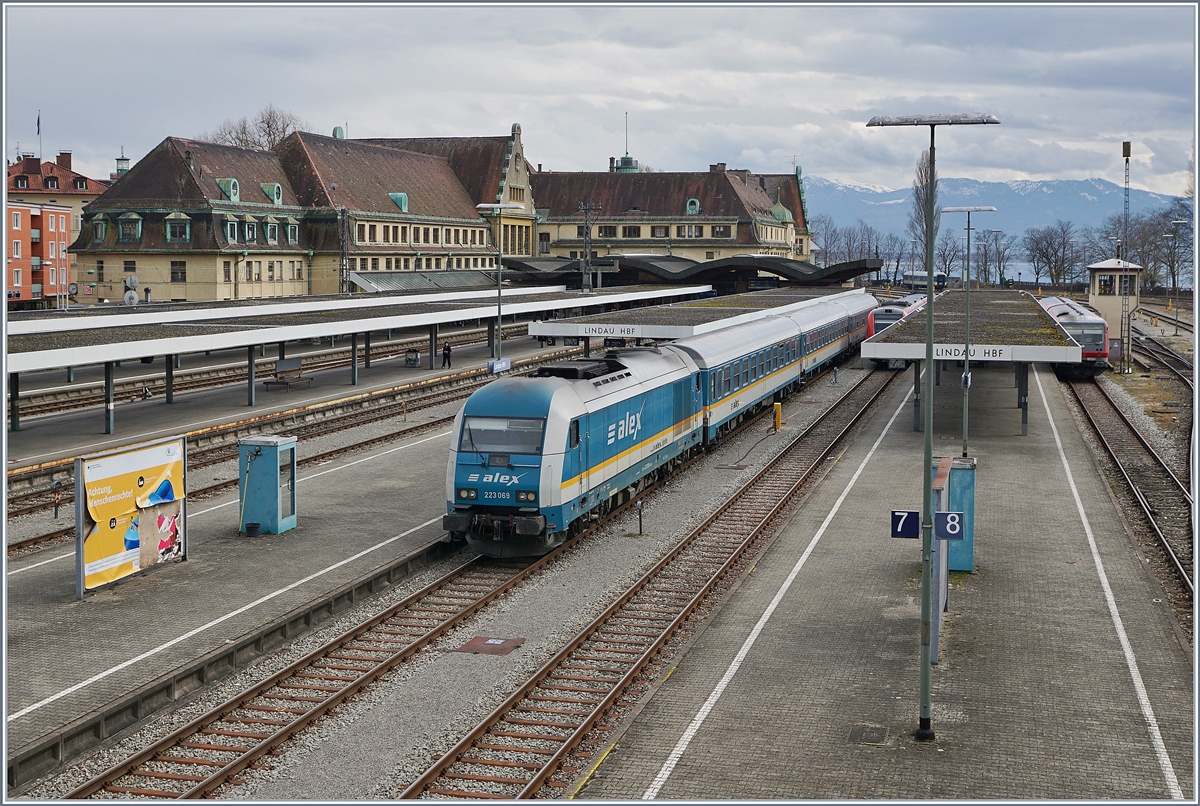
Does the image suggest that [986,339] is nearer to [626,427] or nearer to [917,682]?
[626,427]

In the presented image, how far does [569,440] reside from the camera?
22703mm

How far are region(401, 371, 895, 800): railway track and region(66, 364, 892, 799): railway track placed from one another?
7.25 feet

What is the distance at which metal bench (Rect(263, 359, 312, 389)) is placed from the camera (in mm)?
47844

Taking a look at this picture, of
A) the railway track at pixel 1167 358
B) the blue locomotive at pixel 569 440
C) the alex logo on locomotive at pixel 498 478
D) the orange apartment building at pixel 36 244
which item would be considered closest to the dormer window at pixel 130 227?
the orange apartment building at pixel 36 244

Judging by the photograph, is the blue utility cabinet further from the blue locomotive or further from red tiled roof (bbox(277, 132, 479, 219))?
red tiled roof (bbox(277, 132, 479, 219))

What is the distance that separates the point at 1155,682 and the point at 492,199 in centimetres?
9090

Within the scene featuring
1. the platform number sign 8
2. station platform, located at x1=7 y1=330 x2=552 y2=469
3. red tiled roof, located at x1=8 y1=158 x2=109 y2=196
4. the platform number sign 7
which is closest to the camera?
the platform number sign 8

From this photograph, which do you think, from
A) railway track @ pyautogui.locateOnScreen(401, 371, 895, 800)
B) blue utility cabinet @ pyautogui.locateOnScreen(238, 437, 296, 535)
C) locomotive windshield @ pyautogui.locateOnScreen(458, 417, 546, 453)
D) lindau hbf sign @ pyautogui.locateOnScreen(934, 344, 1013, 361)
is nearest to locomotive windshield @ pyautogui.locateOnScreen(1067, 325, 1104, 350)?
lindau hbf sign @ pyautogui.locateOnScreen(934, 344, 1013, 361)

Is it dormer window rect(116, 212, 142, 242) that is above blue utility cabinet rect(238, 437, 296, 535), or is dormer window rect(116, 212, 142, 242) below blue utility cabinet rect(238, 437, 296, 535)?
above

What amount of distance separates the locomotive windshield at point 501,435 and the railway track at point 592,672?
134 inches

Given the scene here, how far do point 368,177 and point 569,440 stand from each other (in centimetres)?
7020

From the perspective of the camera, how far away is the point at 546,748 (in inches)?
571

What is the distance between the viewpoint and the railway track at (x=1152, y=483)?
977 inches

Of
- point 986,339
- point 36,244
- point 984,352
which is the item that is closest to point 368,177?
point 36,244
